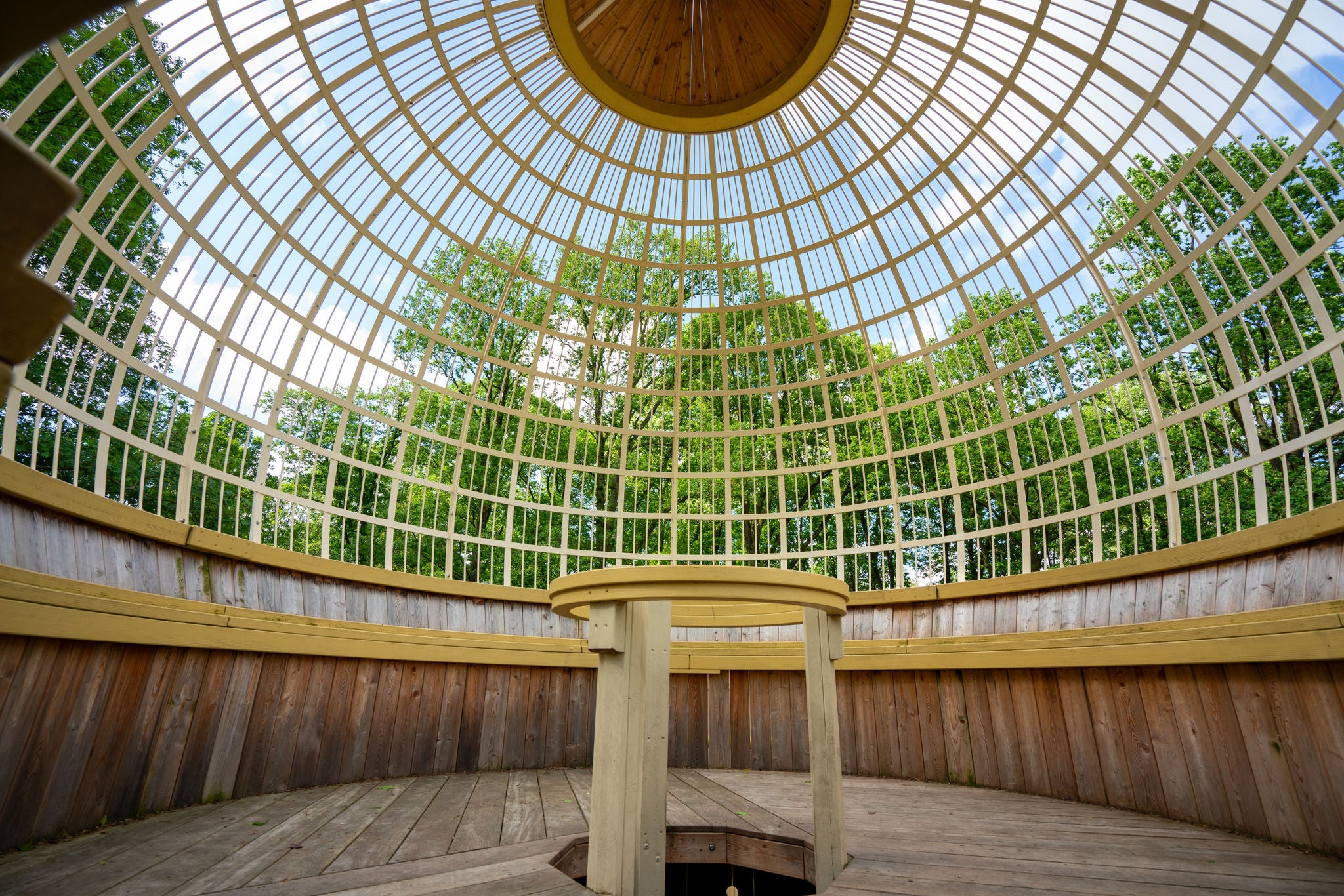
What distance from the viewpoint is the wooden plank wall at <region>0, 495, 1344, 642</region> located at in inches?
227

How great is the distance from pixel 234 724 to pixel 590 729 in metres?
4.78

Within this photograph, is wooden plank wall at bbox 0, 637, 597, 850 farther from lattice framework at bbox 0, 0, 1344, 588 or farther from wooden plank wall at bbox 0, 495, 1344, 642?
lattice framework at bbox 0, 0, 1344, 588

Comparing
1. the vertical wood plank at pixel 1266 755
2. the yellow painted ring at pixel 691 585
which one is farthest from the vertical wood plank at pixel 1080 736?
the yellow painted ring at pixel 691 585

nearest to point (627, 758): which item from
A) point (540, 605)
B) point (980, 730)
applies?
point (980, 730)

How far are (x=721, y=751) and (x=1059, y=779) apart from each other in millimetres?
4537

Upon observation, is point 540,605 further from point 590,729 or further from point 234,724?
point 234,724

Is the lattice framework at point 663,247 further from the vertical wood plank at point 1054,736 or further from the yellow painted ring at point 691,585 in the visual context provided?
the yellow painted ring at point 691,585

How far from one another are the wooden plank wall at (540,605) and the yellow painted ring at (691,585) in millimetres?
4574

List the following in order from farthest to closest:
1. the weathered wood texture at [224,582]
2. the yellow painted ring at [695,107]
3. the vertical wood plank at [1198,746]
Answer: the yellow painted ring at [695,107] → the vertical wood plank at [1198,746] → the weathered wood texture at [224,582]

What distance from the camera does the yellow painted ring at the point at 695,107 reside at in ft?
29.1

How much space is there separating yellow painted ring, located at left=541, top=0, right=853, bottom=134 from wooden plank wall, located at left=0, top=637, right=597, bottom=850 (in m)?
8.40

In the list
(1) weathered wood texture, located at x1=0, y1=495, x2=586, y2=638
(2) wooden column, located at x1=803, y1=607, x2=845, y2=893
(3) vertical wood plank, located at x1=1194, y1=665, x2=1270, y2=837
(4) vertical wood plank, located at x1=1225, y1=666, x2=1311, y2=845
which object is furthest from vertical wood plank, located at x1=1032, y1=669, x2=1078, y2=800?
(1) weathered wood texture, located at x1=0, y1=495, x2=586, y2=638

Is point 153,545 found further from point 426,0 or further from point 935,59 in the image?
point 935,59

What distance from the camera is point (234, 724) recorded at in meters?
6.86
